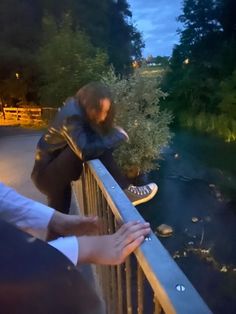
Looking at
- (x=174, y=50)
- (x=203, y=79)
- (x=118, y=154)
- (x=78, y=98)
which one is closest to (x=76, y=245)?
(x=78, y=98)

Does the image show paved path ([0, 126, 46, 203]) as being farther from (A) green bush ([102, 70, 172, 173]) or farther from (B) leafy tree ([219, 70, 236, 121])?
(B) leafy tree ([219, 70, 236, 121])

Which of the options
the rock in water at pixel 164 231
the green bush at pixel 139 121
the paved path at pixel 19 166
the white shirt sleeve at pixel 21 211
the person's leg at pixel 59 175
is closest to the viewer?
the white shirt sleeve at pixel 21 211

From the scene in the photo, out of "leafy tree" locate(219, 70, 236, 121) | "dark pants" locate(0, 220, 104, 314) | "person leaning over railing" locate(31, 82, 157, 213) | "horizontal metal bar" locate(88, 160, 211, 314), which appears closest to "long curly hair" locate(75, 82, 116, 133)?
"person leaning over railing" locate(31, 82, 157, 213)

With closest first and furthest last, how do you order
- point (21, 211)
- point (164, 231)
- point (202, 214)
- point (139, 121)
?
point (21, 211) < point (164, 231) < point (202, 214) < point (139, 121)

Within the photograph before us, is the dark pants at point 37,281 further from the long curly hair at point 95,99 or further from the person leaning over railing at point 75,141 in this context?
the long curly hair at point 95,99

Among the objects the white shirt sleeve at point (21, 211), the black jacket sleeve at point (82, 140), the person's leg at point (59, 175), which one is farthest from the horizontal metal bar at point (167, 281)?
the person's leg at point (59, 175)

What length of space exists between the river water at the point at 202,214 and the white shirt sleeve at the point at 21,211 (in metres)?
5.10

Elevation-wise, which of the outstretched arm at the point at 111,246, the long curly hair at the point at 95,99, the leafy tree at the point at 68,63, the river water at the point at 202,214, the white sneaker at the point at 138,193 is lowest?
the river water at the point at 202,214

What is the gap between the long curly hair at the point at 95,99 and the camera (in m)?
1.86

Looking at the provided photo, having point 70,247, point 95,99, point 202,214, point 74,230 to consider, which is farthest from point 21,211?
point 202,214

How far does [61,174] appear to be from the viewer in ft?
6.13

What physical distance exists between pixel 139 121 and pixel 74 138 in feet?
24.0

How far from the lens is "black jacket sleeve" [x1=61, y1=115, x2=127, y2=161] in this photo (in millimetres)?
1738

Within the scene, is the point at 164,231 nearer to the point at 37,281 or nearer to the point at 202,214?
the point at 202,214
